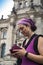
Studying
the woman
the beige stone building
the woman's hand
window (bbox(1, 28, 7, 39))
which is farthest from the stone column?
the woman's hand

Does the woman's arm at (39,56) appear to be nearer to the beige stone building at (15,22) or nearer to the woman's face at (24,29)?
the woman's face at (24,29)

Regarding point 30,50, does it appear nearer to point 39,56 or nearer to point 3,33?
point 39,56

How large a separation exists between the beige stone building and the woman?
931 inches

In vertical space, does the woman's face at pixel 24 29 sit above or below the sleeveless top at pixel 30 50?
above

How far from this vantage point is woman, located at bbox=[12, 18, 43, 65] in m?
2.75

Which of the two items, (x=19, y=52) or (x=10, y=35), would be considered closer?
(x=19, y=52)

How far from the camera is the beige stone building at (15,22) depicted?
28.1 m

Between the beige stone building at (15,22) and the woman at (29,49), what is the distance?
23.6 metres

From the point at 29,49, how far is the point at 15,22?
26.5 m

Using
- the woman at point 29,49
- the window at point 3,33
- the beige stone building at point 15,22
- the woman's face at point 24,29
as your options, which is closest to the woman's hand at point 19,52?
the woman at point 29,49

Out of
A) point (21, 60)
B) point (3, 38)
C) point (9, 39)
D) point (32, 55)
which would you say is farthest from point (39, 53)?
point (3, 38)

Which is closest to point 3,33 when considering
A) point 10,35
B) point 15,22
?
point 10,35

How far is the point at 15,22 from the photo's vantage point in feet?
96.2

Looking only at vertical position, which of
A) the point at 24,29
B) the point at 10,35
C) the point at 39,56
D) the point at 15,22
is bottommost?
the point at 10,35
